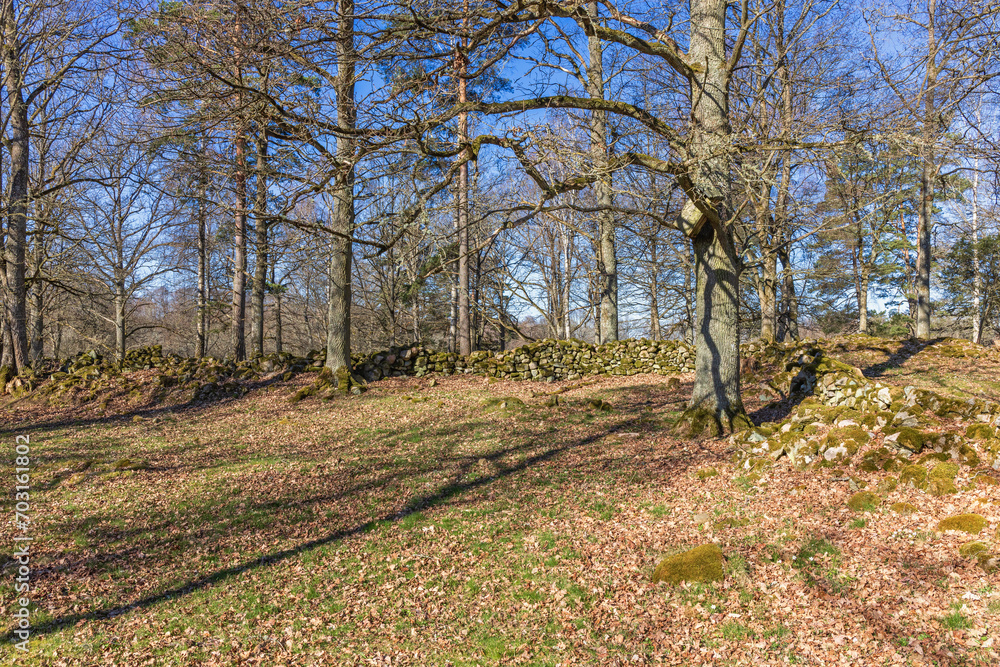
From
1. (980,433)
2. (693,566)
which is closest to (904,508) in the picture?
(980,433)

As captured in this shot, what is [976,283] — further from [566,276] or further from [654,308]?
[566,276]

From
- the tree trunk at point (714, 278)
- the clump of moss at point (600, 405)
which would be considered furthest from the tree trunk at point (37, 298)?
the tree trunk at point (714, 278)

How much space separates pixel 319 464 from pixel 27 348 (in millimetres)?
12455

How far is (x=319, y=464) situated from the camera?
812 centimetres

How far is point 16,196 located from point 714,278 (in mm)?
16699

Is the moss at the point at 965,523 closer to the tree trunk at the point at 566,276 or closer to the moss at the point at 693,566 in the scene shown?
the moss at the point at 693,566

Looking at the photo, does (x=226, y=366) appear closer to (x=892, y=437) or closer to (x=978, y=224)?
(x=892, y=437)

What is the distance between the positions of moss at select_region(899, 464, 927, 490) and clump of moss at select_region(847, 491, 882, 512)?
0.41m

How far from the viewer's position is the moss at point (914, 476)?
5183 millimetres

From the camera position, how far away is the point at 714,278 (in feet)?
25.7

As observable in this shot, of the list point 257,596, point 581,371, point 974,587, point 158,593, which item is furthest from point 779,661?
point 581,371

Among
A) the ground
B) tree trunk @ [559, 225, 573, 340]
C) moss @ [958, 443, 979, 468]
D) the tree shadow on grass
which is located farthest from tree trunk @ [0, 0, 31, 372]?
moss @ [958, 443, 979, 468]

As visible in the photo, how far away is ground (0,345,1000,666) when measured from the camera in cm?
377

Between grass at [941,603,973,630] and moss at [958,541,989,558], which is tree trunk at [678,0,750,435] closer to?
moss at [958,541,989,558]
